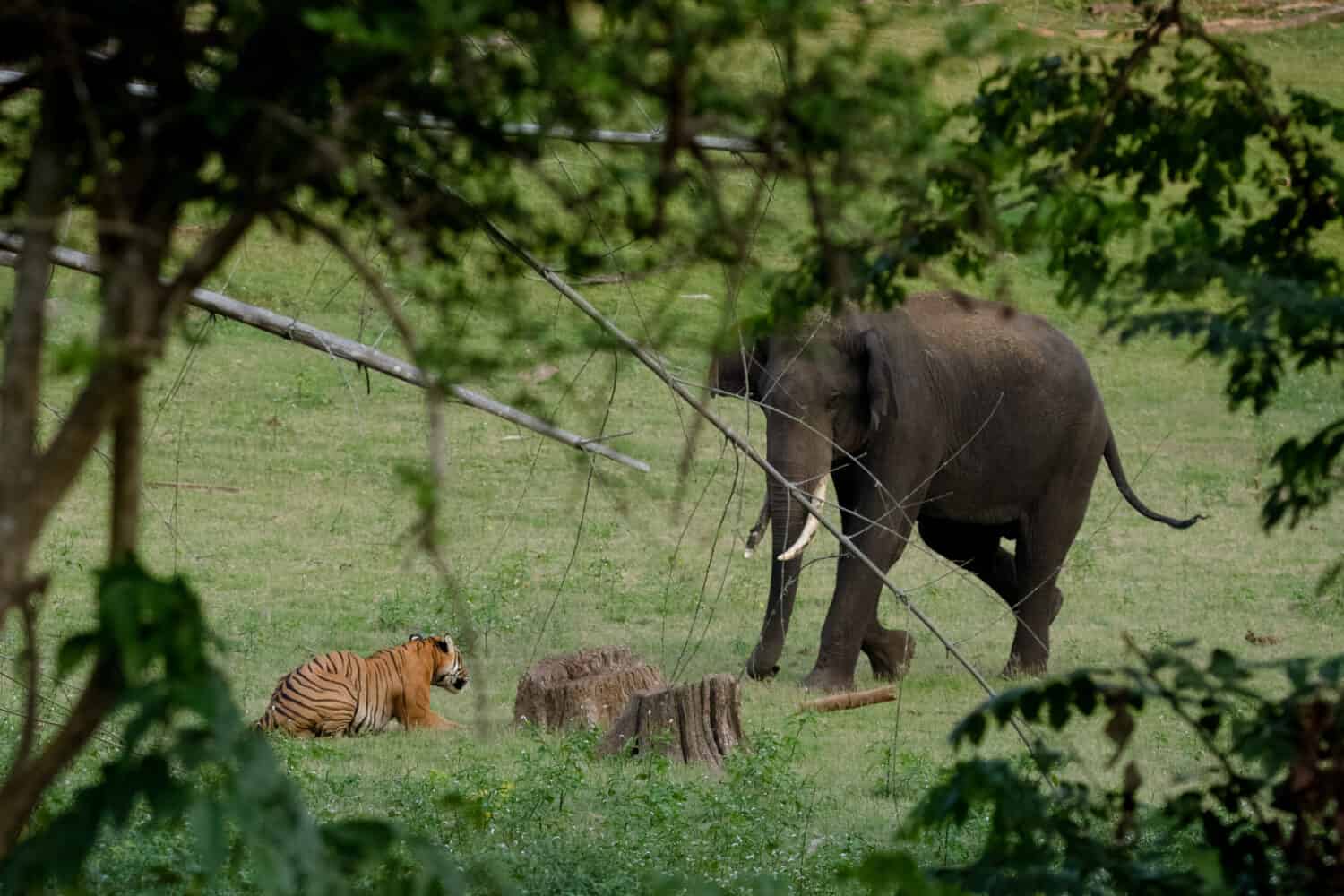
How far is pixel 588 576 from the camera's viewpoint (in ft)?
41.9

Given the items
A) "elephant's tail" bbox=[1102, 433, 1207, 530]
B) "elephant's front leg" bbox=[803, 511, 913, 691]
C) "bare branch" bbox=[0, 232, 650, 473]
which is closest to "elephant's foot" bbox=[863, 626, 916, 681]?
"elephant's front leg" bbox=[803, 511, 913, 691]

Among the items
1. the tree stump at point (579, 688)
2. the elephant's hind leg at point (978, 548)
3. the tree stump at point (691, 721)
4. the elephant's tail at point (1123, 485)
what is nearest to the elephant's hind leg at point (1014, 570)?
the elephant's hind leg at point (978, 548)

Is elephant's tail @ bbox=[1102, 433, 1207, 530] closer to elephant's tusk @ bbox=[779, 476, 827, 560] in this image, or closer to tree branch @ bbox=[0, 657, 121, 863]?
elephant's tusk @ bbox=[779, 476, 827, 560]

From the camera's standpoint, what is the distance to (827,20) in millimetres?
2387

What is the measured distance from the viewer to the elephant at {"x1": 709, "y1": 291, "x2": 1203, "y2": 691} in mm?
10203

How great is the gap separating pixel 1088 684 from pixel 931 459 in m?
7.82

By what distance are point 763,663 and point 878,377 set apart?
170cm

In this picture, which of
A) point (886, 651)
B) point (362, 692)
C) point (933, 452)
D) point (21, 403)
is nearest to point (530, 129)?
point (21, 403)

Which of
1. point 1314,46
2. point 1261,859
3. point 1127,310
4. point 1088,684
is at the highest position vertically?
point 1314,46

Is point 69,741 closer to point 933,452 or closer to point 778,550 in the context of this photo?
point 778,550

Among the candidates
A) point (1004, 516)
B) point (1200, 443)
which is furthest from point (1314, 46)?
point (1004, 516)

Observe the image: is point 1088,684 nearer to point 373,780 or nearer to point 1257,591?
point 373,780

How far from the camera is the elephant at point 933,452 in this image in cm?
1020

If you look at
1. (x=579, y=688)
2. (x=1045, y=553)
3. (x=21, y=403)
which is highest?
(x=21, y=403)
